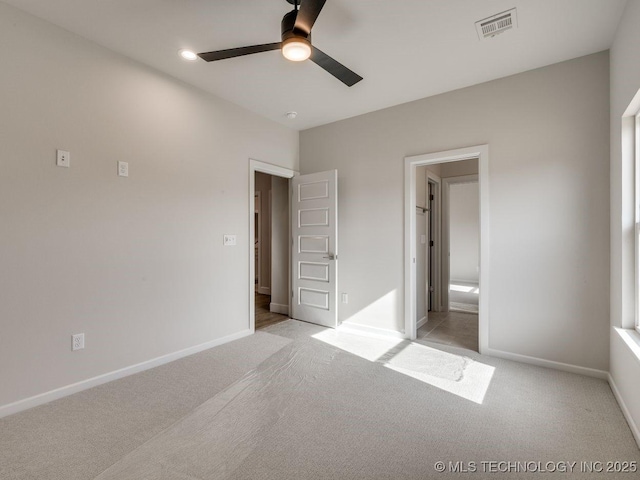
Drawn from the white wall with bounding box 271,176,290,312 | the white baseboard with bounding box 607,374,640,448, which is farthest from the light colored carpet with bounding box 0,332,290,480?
the white baseboard with bounding box 607,374,640,448

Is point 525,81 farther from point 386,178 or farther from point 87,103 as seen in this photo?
point 87,103

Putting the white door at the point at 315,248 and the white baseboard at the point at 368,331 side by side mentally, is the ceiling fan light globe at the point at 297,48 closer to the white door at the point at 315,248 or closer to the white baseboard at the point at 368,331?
the white door at the point at 315,248

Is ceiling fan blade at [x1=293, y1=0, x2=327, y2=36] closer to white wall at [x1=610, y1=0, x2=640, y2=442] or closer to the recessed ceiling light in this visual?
the recessed ceiling light

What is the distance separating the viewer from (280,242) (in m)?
5.01

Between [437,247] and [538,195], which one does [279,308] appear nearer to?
[437,247]

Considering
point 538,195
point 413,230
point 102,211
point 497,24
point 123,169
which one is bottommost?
point 413,230

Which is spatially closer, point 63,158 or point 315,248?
point 63,158

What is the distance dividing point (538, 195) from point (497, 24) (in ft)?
4.94

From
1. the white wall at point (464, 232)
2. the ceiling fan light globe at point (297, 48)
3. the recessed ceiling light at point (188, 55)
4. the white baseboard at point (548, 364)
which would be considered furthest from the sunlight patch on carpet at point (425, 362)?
the white wall at point (464, 232)

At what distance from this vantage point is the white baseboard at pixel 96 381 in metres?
2.13

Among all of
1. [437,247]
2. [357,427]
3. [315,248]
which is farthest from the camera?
[437,247]

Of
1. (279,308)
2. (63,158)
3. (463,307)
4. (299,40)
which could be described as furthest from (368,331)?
(63,158)

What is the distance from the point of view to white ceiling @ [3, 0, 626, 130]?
211 cm

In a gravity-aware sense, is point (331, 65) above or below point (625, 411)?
above
